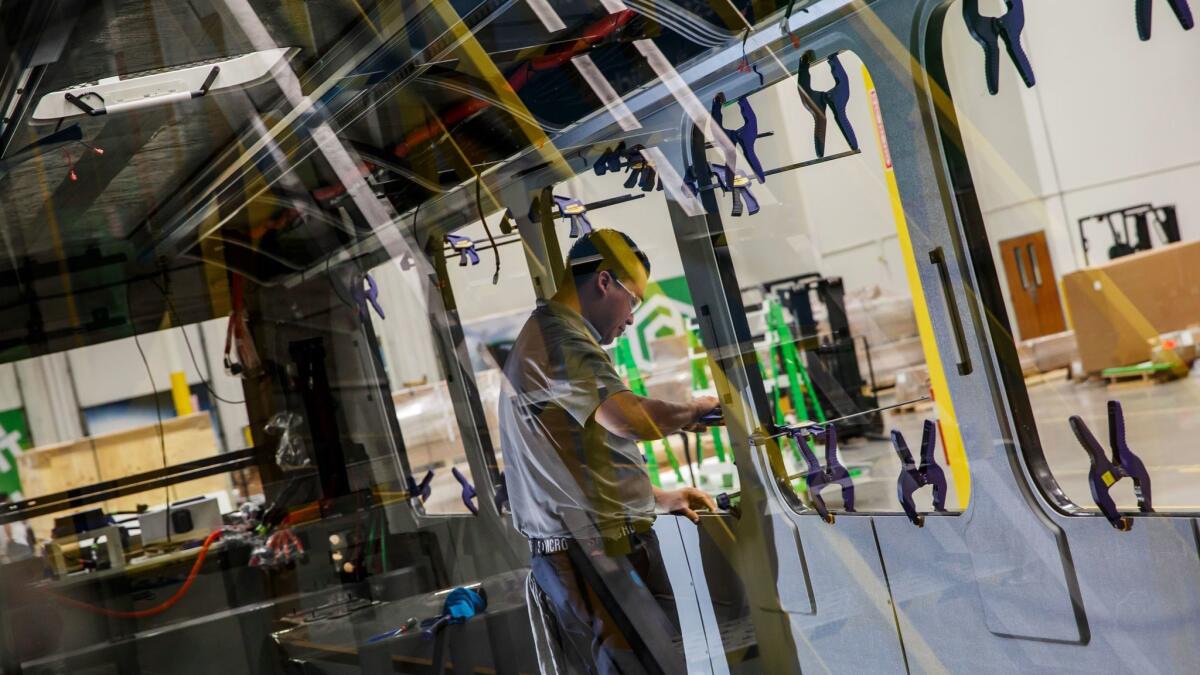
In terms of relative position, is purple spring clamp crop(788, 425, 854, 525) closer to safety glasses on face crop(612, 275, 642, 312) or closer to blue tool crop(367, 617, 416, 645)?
safety glasses on face crop(612, 275, 642, 312)

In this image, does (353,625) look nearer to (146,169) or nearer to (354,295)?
(354,295)

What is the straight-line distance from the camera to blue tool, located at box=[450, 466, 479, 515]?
2.42 m

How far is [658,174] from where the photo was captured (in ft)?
7.33

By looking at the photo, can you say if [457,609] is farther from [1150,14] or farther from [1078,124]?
[1150,14]

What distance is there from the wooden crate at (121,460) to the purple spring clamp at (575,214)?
91 cm

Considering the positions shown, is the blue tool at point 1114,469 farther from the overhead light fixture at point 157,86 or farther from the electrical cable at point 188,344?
the electrical cable at point 188,344

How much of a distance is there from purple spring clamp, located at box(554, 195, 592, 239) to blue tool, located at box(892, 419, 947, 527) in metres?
0.77

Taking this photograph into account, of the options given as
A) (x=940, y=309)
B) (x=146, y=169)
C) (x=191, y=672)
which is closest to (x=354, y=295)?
(x=146, y=169)

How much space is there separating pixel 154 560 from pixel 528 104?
4.18ft

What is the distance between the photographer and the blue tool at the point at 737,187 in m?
2.22

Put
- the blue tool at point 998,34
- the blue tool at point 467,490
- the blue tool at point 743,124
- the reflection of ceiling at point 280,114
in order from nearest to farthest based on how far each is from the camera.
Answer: the blue tool at point 998,34
the reflection of ceiling at point 280,114
the blue tool at point 743,124
the blue tool at point 467,490

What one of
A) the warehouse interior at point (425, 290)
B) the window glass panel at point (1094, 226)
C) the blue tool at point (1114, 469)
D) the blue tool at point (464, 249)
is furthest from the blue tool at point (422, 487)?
the blue tool at point (1114, 469)

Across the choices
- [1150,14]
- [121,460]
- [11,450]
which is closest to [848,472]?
[1150,14]

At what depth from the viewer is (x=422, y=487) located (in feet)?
8.07
